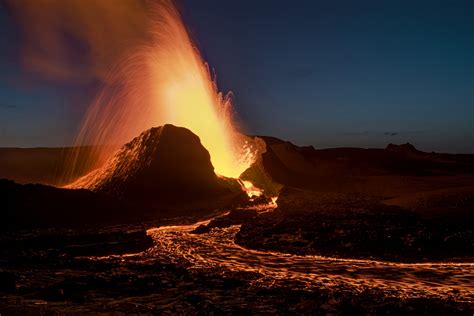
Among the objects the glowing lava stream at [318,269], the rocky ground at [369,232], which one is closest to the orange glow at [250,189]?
the rocky ground at [369,232]

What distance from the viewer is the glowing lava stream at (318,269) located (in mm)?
13117

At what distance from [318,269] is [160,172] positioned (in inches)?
949

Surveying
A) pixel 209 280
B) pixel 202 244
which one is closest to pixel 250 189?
pixel 202 244

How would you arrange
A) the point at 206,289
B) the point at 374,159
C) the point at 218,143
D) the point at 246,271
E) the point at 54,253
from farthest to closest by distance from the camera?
the point at 374,159 < the point at 218,143 < the point at 54,253 < the point at 246,271 < the point at 206,289

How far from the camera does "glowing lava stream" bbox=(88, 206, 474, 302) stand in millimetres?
13117

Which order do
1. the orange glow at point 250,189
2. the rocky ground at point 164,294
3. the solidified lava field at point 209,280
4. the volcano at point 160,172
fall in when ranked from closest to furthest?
the rocky ground at point 164,294, the solidified lava field at point 209,280, the volcano at point 160,172, the orange glow at point 250,189

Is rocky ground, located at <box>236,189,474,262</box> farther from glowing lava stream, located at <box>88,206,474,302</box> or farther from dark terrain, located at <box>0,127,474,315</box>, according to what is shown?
glowing lava stream, located at <box>88,206,474,302</box>

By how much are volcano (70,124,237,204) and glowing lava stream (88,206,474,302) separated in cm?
1519

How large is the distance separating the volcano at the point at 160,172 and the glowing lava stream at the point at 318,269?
15190 millimetres

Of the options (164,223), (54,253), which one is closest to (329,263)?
(54,253)

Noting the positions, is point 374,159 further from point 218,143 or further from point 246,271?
point 246,271

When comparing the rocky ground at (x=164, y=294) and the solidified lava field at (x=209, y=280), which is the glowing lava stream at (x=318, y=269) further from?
the rocky ground at (x=164, y=294)

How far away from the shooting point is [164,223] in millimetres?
27969

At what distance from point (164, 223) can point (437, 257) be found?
16908 millimetres
